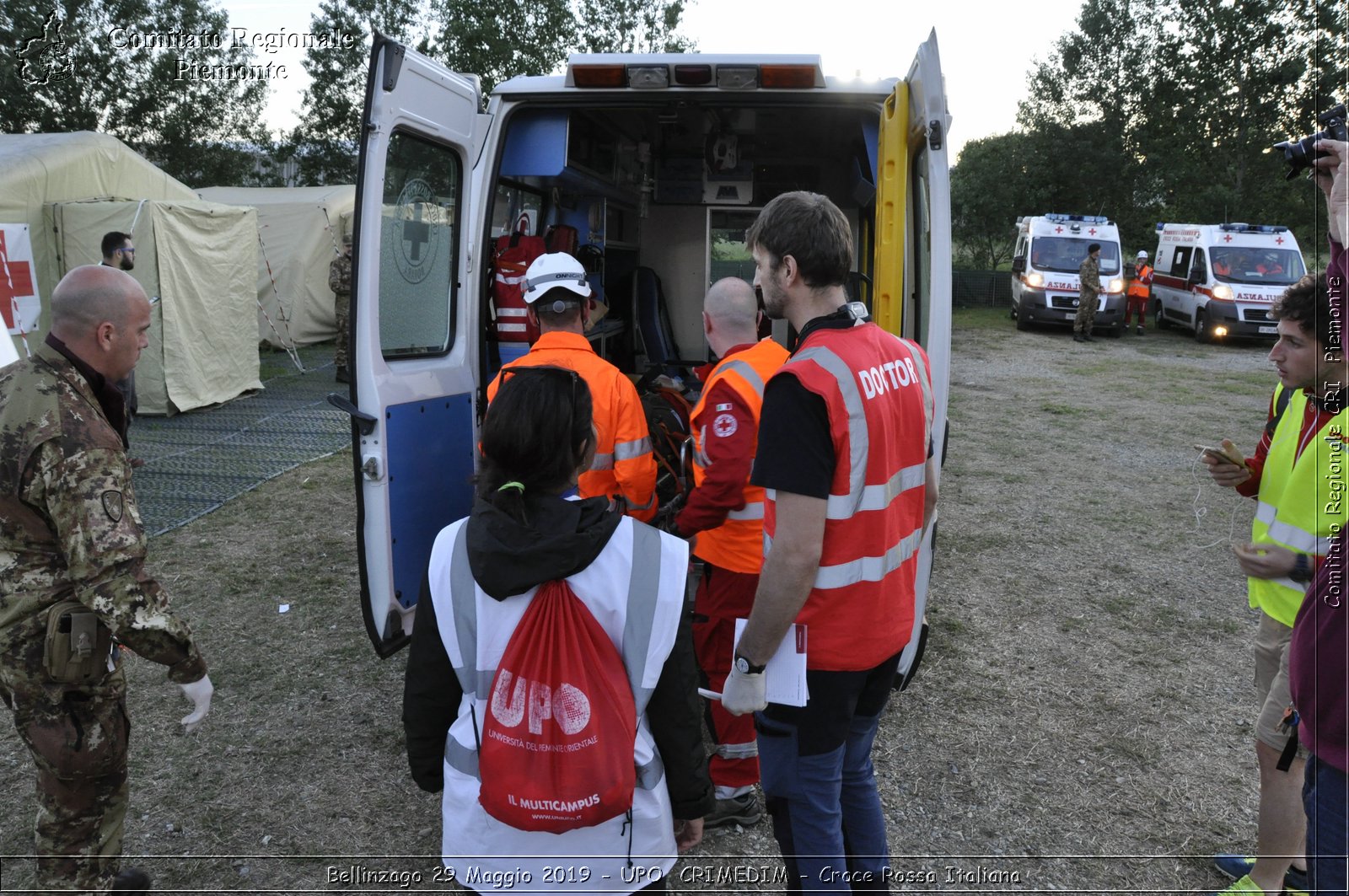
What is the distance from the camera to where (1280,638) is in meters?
2.65

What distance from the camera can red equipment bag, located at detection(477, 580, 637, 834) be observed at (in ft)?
5.21

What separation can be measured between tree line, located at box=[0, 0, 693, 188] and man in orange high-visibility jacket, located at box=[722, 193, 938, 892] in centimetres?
1774

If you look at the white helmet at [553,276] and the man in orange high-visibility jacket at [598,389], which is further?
the white helmet at [553,276]

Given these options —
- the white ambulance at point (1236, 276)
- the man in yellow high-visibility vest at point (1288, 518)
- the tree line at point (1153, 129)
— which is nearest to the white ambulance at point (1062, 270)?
the white ambulance at point (1236, 276)

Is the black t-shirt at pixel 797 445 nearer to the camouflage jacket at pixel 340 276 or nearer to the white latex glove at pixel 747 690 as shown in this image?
the white latex glove at pixel 747 690

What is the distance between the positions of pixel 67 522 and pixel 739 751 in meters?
2.24

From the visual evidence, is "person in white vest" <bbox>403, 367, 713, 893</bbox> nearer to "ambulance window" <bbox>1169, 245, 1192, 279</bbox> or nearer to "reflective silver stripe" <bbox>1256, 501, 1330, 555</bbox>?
"reflective silver stripe" <bbox>1256, 501, 1330, 555</bbox>

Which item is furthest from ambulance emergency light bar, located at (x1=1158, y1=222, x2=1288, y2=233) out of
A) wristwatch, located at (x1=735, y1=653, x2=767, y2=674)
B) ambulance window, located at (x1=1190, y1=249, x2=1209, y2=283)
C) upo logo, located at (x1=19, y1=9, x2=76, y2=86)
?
upo logo, located at (x1=19, y1=9, x2=76, y2=86)

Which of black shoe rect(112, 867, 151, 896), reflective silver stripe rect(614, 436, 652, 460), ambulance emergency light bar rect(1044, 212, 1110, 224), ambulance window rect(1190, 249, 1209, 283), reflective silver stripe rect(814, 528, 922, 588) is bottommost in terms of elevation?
black shoe rect(112, 867, 151, 896)

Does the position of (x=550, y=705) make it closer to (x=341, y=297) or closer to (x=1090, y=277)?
(x=341, y=297)

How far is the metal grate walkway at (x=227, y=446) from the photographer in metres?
7.05

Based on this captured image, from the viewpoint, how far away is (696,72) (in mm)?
3822

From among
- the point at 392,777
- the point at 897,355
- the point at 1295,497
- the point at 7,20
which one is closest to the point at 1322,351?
the point at 1295,497

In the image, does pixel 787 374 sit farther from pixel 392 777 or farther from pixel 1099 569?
pixel 1099 569
